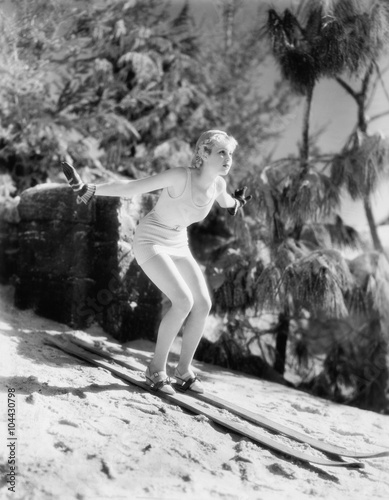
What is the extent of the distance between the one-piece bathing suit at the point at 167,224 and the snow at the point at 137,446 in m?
0.62

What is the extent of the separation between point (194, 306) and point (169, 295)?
0.51ft

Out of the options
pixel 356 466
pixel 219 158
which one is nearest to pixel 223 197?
pixel 219 158

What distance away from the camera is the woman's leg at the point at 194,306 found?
251 centimetres

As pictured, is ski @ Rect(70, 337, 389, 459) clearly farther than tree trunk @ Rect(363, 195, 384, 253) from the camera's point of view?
No

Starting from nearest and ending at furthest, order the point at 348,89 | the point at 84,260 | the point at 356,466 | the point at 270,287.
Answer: the point at 356,466 < the point at 84,260 < the point at 270,287 < the point at 348,89

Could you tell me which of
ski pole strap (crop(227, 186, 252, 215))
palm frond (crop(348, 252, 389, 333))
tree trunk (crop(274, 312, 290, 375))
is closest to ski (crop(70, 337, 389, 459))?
ski pole strap (crop(227, 186, 252, 215))

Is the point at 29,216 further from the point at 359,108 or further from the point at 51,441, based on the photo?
the point at 359,108

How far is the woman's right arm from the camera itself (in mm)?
2361

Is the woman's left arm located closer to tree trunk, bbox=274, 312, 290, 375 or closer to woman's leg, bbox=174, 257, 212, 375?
woman's leg, bbox=174, 257, 212, 375

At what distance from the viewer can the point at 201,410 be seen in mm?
2322

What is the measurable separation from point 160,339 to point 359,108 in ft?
9.12

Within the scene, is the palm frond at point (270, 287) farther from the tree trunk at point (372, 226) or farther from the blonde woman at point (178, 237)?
the blonde woman at point (178, 237)

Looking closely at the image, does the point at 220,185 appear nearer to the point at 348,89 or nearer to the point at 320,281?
the point at 320,281

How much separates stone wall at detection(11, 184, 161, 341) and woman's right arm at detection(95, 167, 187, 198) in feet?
3.28
